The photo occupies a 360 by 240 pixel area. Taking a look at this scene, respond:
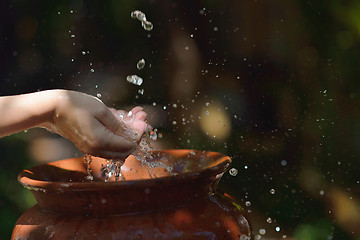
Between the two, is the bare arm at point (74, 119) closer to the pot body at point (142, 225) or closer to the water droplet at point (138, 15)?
the pot body at point (142, 225)

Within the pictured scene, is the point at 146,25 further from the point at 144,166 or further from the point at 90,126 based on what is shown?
the point at 90,126

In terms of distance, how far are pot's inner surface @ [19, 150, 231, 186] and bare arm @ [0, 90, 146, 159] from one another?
29cm

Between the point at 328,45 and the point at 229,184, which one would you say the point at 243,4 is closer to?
the point at 328,45

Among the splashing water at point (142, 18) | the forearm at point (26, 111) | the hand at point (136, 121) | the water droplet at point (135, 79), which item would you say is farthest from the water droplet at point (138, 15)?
the forearm at point (26, 111)

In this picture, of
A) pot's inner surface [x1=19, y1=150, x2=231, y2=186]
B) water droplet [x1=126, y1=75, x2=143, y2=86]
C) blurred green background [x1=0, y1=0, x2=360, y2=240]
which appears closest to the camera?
pot's inner surface [x1=19, y1=150, x2=231, y2=186]

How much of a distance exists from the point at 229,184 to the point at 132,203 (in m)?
1.34

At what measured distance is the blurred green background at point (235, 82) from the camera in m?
2.11

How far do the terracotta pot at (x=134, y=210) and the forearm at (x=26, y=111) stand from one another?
13cm

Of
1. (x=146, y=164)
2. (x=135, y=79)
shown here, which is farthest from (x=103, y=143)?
(x=135, y=79)

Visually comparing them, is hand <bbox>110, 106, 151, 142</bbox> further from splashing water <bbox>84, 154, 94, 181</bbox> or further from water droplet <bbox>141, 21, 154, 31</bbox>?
water droplet <bbox>141, 21, 154, 31</bbox>

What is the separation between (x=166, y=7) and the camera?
2162 mm

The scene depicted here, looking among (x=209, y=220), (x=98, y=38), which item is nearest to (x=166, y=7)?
(x=98, y=38)

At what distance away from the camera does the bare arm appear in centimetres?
92

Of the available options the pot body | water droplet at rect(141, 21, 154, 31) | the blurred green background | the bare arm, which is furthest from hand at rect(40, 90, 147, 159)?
the blurred green background
